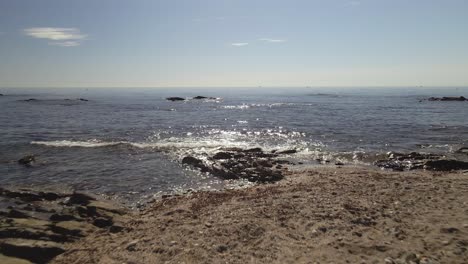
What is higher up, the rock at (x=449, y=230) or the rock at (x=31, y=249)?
the rock at (x=449, y=230)

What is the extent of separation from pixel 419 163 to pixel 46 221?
2084cm

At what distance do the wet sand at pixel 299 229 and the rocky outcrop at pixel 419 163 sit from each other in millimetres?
5546

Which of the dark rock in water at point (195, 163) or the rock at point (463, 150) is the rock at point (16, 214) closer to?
the dark rock in water at point (195, 163)

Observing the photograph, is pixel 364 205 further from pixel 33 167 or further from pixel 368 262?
pixel 33 167

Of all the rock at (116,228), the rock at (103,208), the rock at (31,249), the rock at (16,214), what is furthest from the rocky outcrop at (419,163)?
the rock at (16,214)

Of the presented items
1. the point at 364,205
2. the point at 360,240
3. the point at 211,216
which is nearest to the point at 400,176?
the point at 364,205

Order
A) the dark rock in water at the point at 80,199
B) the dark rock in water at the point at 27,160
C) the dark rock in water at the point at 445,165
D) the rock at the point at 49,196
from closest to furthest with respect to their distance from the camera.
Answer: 1. the dark rock in water at the point at 80,199
2. the rock at the point at 49,196
3. the dark rock in water at the point at 445,165
4. the dark rock in water at the point at 27,160

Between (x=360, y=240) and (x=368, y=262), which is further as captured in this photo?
(x=360, y=240)

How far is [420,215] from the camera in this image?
1147 cm

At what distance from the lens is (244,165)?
71.7ft

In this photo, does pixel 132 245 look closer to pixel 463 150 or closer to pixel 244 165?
pixel 244 165

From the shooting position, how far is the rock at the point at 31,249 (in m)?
9.77

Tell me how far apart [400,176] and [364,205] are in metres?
6.98

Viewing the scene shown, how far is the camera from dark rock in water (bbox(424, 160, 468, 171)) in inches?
822
